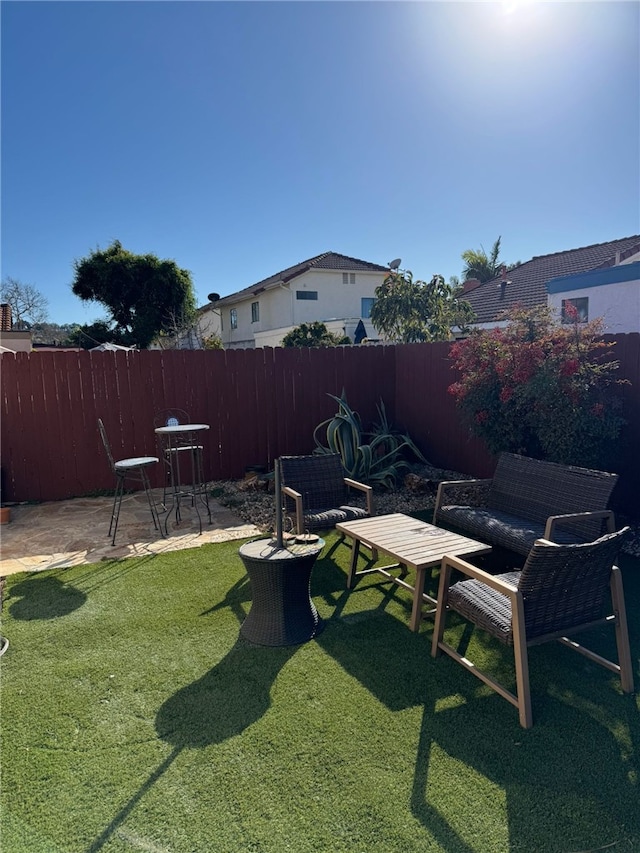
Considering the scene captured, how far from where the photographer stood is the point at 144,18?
5.54 m

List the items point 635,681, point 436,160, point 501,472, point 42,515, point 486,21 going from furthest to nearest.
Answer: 1. point 436,160
2. point 42,515
3. point 486,21
4. point 501,472
5. point 635,681

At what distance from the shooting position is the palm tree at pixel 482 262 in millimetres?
29359

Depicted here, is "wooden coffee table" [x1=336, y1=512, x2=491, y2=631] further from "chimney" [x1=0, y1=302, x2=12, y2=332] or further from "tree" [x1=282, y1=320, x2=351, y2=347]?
"chimney" [x1=0, y1=302, x2=12, y2=332]

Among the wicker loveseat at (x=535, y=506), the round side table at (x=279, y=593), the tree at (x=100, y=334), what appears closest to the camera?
the round side table at (x=279, y=593)

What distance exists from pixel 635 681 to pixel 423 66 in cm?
684

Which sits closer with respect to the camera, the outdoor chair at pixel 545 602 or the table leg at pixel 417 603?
the outdoor chair at pixel 545 602

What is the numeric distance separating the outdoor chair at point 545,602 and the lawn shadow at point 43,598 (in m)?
2.60

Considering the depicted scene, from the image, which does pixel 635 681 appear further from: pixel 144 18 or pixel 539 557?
pixel 144 18

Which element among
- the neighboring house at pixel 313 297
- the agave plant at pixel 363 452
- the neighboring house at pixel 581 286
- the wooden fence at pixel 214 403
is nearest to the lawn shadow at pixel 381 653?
the agave plant at pixel 363 452

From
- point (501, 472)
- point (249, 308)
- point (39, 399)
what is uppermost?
point (249, 308)

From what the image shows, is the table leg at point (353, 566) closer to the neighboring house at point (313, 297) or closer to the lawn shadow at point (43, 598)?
the lawn shadow at point (43, 598)

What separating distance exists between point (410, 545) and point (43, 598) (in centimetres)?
269

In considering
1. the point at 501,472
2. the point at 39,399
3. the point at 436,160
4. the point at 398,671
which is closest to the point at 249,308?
the point at 436,160

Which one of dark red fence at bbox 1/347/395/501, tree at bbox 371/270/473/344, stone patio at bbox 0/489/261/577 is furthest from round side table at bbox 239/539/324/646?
tree at bbox 371/270/473/344
